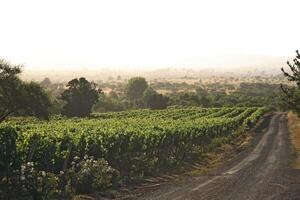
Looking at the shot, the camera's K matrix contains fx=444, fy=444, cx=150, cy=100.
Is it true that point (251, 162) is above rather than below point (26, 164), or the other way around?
below

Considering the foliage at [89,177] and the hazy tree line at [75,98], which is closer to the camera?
the foliage at [89,177]

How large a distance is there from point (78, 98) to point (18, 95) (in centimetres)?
4010

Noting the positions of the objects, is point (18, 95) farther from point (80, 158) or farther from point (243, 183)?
point (243, 183)

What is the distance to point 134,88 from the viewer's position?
185m

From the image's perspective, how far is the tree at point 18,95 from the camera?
1895 inches

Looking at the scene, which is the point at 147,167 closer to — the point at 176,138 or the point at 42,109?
the point at 176,138

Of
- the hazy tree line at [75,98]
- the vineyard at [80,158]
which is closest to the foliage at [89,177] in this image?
the vineyard at [80,158]

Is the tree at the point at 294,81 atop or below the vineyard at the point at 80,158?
atop

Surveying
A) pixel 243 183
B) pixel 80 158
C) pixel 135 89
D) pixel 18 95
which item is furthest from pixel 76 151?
pixel 135 89

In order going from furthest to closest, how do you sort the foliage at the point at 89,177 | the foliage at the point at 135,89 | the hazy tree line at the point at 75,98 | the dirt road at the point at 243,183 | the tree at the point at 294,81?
the foliage at the point at 135,89 < the hazy tree line at the point at 75,98 < the tree at the point at 294,81 < the foliage at the point at 89,177 < the dirt road at the point at 243,183

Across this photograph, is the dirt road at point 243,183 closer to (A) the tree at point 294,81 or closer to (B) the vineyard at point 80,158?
(B) the vineyard at point 80,158

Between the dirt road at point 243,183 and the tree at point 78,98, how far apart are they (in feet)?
192

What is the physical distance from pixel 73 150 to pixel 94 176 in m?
2.59

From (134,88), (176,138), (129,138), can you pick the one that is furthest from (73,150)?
(134,88)
